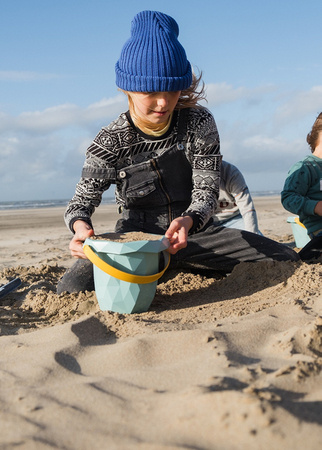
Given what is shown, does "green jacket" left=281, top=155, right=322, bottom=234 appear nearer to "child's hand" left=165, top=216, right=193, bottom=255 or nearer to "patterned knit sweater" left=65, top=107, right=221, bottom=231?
"patterned knit sweater" left=65, top=107, right=221, bottom=231

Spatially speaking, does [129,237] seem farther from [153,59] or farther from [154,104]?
[153,59]

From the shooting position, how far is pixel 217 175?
296 cm

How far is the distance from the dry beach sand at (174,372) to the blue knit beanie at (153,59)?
4.05ft

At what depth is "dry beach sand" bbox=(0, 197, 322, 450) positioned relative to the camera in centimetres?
113

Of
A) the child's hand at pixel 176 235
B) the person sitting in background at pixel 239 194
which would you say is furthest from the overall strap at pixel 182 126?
the person sitting in background at pixel 239 194

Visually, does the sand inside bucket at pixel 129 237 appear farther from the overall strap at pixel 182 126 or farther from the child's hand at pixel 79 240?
the overall strap at pixel 182 126

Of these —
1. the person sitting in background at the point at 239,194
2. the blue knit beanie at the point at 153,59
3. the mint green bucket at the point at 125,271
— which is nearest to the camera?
the mint green bucket at the point at 125,271

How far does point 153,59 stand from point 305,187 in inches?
74.0

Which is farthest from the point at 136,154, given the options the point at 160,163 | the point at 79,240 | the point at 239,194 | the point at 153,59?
the point at 239,194

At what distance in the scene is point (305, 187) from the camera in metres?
3.82

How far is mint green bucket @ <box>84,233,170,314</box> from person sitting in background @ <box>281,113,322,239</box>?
5.71 ft

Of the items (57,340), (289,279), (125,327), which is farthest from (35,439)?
(289,279)

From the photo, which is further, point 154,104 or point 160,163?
point 160,163

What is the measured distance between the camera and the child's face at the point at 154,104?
2570mm
